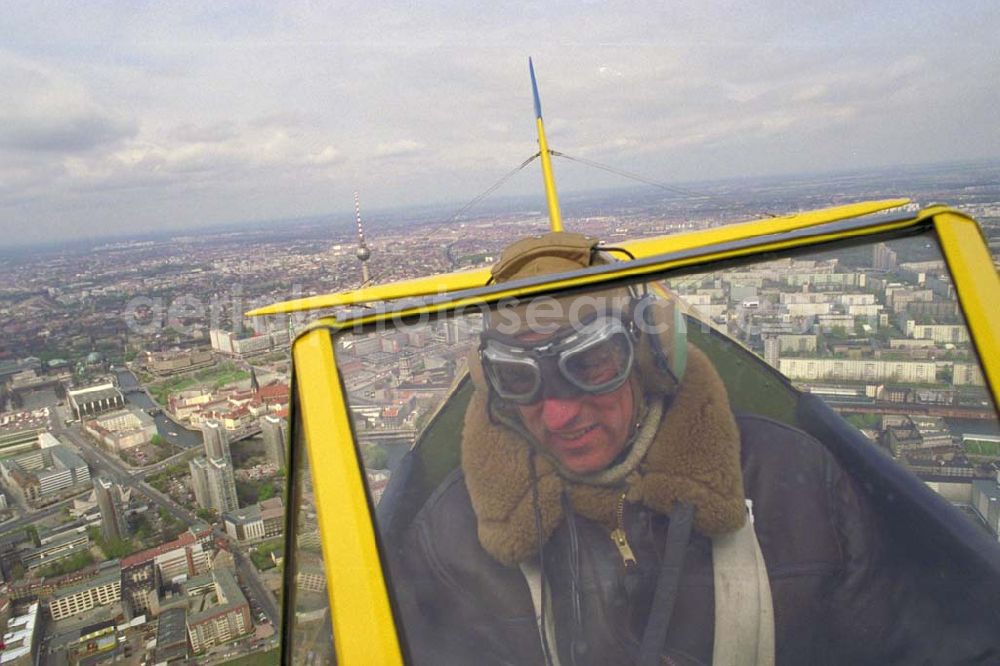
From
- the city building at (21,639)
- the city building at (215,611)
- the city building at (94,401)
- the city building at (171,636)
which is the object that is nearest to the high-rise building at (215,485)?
the city building at (215,611)

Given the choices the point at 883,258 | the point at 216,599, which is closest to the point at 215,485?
the point at 216,599

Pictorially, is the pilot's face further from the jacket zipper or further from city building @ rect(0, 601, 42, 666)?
city building @ rect(0, 601, 42, 666)

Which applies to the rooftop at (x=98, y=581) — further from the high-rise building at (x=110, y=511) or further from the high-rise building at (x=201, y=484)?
the high-rise building at (x=201, y=484)

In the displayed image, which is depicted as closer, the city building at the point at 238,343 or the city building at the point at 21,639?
the city building at the point at 21,639

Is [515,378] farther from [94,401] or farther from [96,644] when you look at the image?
[94,401]

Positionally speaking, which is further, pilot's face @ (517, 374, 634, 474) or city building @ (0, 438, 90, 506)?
city building @ (0, 438, 90, 506)

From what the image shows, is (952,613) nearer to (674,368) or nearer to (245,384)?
(674,368)

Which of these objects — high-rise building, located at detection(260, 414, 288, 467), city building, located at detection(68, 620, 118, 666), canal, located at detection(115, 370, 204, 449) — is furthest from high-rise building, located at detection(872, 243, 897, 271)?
canal, located at detection(115, 370, 204, 449)
